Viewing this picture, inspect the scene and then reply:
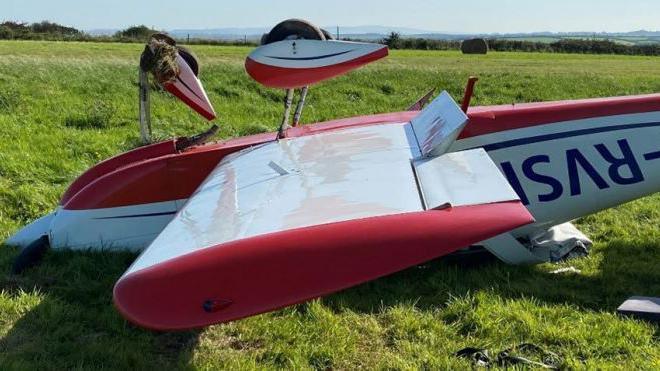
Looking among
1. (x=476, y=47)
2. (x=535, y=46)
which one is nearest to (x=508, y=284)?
(x=476, y=47)

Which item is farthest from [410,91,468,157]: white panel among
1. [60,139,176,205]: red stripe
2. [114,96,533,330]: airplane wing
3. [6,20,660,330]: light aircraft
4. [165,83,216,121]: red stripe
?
[60,139,176,205]: red stripe

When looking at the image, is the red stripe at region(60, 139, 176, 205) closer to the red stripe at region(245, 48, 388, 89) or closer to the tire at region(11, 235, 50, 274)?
the tire at region(11, 235, 50, 274)

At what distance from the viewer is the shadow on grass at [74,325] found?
3500 mm

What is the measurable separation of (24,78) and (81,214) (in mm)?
9792

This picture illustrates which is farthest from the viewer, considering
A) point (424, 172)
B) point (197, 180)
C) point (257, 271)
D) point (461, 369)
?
point (197, 180)

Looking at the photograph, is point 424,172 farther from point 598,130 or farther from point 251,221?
point 598,130

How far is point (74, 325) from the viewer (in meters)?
3.88

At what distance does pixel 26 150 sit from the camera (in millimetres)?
8234

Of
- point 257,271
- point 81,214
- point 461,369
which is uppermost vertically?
point 257,271

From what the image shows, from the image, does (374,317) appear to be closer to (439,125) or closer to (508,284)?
(508,284)

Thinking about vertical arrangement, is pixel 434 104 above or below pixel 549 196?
above

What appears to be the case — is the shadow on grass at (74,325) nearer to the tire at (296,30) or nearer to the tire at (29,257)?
the tire at (29,257)

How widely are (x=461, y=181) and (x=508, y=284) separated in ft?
4.73

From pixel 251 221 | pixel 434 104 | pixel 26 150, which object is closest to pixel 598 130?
pixel 434 104
